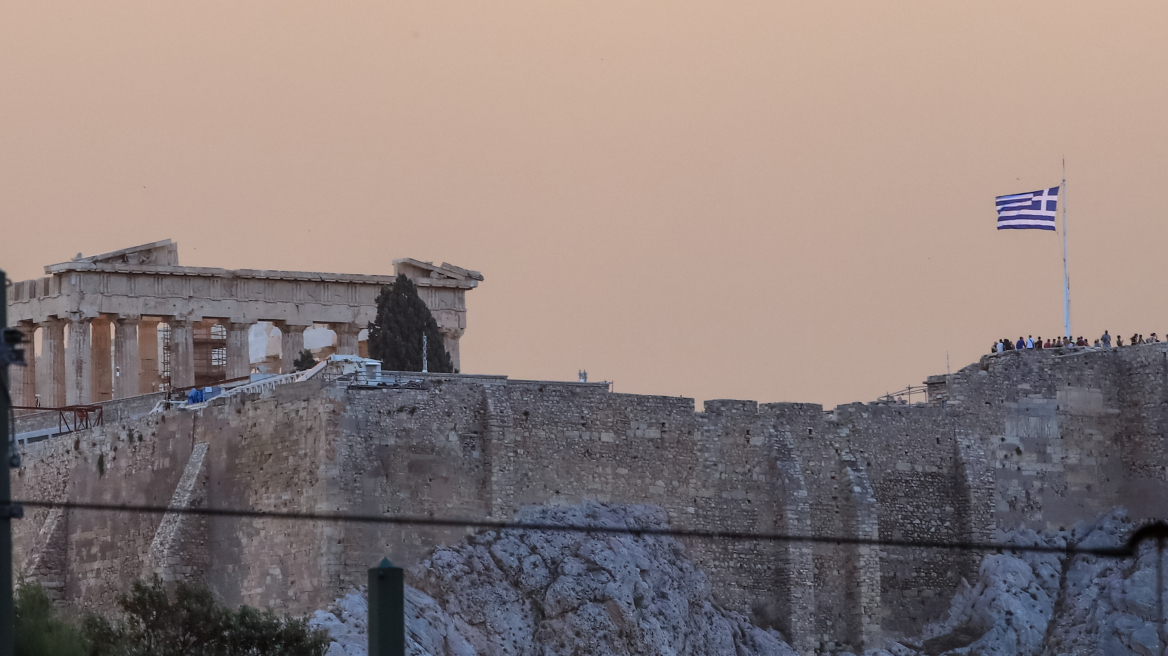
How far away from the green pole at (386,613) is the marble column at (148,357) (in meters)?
51.0

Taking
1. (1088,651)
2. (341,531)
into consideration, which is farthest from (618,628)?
(1088,651)

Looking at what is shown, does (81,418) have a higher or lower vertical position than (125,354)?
lower

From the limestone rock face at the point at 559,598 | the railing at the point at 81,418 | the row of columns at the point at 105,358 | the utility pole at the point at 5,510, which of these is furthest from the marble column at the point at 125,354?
the utility pole at the point at 5,510

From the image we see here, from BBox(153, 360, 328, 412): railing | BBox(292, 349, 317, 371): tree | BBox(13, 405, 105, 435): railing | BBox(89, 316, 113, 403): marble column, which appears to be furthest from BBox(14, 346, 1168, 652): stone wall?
BBox(89, 316, 113, 403): marble column

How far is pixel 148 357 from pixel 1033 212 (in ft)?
95.0

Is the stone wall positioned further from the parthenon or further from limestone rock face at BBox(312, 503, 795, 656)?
the parthenon

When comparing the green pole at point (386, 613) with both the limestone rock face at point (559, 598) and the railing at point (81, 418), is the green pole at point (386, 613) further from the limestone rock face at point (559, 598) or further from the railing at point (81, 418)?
the railing at point (81, 418)

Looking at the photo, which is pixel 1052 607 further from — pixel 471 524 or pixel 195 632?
pixel 195 632

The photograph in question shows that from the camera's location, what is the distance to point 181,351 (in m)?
70.6

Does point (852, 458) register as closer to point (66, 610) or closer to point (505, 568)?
point (505, 568)

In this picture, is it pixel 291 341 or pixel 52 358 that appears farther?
pixel 291 341

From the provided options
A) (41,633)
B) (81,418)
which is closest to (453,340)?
(81,418)

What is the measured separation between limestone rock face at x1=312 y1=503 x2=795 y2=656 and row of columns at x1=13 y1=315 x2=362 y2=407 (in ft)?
75.1

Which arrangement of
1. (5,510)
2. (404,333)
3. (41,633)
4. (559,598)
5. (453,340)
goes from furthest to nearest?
(453,340)
(404,333)
(559,598)
(41,633)
(5,510)
